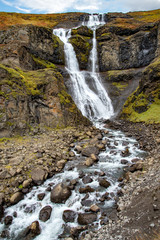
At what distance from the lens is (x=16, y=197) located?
805 cm

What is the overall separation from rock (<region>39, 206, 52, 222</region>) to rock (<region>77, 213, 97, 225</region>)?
5.01 ft

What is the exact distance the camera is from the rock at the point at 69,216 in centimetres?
698

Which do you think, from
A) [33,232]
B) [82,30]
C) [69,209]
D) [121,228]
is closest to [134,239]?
[121,228]

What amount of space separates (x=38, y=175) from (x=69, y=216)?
3578 mm

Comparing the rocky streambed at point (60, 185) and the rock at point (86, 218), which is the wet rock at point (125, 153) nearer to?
the rocky streambed at point (60, 185)

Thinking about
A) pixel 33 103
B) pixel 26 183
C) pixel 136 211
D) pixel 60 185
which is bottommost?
pixel 26 183

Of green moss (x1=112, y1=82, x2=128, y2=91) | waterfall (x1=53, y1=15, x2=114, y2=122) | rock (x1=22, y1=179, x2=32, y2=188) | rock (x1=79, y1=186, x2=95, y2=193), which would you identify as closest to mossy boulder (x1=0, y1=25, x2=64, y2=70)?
waterfall (x1=53, y1=15, x2=114, y2=122)

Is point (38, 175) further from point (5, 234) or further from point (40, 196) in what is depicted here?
point (5, 234)

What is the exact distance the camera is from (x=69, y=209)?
7535 mm

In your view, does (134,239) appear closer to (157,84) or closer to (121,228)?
(121,228)

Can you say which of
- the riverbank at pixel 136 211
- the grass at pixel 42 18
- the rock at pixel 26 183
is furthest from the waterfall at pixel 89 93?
the grass at pixel 42 18

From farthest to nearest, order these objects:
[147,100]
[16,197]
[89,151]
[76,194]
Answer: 1. [147,100]
2. [89,151]
3. [76,194]
4. [16,197]

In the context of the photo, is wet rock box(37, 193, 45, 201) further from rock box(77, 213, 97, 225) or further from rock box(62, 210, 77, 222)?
rock box(77, 213, 97, 225)

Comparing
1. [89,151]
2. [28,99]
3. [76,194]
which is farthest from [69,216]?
[28,99]
